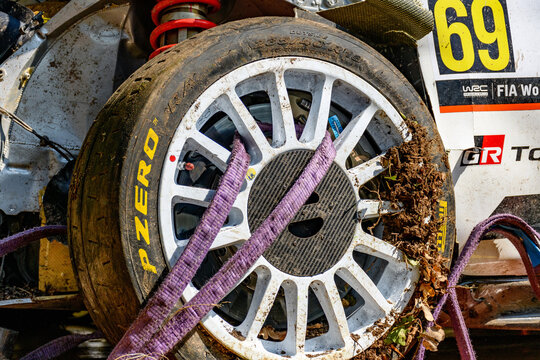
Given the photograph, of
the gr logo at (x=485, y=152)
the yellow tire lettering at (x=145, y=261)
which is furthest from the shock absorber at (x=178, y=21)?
the gr logo at (x=485, y=152)

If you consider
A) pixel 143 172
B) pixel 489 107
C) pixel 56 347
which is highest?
pixel 489 107

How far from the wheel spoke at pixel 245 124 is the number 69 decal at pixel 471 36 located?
1.09 meters

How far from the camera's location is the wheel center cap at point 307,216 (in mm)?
2100

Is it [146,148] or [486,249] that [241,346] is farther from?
[486,249]

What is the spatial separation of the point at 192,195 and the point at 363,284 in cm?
74

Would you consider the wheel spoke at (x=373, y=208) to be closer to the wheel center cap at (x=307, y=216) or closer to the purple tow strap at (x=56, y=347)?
the wheel center cap at (x=307, y=216)

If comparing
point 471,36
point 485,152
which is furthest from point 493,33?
point 485,152

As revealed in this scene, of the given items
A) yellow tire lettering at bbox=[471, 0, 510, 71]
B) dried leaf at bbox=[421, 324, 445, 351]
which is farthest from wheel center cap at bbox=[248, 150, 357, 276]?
yellow tire lettering at bbox=[471, 0, 510, 71]

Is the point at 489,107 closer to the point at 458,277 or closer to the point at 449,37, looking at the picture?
the point at 449,37

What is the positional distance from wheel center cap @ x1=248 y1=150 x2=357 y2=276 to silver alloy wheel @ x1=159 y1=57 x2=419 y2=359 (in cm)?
2

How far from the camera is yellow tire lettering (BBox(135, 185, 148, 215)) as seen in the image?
185 cm

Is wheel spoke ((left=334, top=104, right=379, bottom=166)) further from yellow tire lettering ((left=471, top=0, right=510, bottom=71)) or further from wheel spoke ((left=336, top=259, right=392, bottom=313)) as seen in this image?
yellow tire lettering ((left=471, top=0, right=510, bottom=71))

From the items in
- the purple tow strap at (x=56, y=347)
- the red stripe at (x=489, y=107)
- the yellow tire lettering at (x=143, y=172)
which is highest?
the red stripe at (x=489, y=107)

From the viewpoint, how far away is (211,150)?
2.06 m
